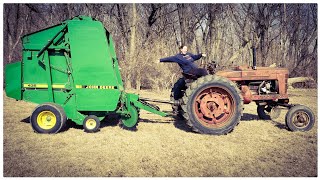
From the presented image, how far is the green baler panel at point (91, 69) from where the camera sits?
5.59 meters

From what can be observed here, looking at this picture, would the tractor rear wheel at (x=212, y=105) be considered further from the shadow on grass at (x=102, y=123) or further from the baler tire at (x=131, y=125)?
the shadow on grass at (x=102, y=123)

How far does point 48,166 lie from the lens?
3.99 meters

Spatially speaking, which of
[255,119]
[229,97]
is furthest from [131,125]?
[255,119]

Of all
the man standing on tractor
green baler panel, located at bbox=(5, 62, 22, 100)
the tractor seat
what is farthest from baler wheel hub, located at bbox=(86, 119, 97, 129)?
the tractor seat

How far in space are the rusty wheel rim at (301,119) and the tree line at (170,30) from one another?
26.6 ft

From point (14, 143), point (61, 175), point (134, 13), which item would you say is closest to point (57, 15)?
point (134, 13)

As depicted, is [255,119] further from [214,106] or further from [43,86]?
[43,86]

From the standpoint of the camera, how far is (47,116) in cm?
557

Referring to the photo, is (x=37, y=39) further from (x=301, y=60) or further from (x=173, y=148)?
(x=301, y=60)

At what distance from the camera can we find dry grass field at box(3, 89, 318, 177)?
391 centimetres

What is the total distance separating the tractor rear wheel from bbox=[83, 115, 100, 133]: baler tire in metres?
1.74

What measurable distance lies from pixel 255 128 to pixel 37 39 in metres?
4.96

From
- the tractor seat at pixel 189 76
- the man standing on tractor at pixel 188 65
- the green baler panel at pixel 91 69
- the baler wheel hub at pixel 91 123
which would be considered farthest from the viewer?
the tractor seat at pixel 189 76

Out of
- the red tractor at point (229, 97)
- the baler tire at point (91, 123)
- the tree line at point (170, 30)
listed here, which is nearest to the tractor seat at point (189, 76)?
the red tractor at point (229, 97)
